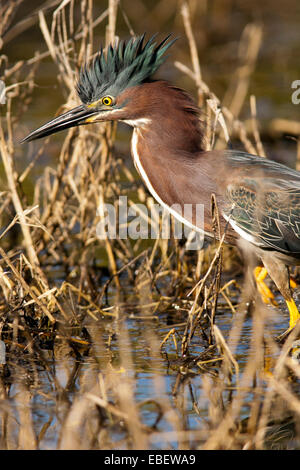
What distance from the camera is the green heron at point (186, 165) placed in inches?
196

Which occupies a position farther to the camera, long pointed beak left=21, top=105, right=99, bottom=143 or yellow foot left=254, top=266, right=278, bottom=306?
yellow foot left=254, top=266, right=278, bottom=306

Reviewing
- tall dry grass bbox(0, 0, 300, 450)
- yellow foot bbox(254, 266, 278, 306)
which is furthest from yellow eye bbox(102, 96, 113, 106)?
yellow foot bbox(254, 266, 278, 306)

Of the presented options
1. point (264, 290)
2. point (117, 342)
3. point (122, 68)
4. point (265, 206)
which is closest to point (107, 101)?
point (122, 68)

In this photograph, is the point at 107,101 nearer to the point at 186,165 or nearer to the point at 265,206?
the point at 186,165

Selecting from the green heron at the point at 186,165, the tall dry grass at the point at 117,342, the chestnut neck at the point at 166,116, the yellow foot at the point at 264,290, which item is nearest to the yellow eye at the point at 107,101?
the green heron at the point at 186,165

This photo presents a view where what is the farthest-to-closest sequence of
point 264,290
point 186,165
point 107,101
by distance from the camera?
point 264,290 → point 107,101 → point 186,165

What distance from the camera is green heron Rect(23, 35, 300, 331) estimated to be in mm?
4977

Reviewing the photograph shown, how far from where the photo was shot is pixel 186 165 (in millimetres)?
5023

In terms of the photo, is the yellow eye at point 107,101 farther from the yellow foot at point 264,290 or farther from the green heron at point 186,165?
the yellow foot at point 264,290

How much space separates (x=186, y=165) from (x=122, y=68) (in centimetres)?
75

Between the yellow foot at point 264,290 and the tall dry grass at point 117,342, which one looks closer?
the tall dry grass at point 117,342

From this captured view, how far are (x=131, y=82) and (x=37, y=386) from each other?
2009 millimetres

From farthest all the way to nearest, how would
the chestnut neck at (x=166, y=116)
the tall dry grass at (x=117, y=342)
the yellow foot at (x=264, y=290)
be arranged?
the yellow foot at (x=264, y=290), the chestnut neck at (x=166, y=116), the tall dry grass at (x=117, y=342)

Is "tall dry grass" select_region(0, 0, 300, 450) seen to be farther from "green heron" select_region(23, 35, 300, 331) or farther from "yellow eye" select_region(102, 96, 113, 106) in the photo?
"yellow eye" select_region(102, 96, 113, 106)
